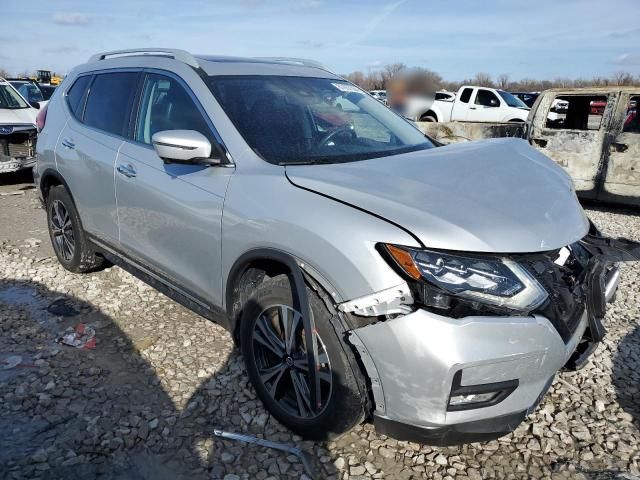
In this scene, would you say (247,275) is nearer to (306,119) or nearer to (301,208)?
(301,208)

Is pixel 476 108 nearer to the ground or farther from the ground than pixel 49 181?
nearer to the ground

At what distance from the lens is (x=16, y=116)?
8938 mm

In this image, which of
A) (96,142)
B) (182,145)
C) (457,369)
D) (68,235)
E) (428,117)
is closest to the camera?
(457,369)

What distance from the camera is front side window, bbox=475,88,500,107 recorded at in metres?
18.3

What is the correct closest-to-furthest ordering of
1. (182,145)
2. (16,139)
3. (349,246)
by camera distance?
1. (349,246)
2. (182,145)
3. (16,139)

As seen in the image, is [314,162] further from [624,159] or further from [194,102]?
[624,159]

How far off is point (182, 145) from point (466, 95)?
59.3ft

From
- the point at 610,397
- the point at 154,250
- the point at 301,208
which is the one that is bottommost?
the point at 610,397

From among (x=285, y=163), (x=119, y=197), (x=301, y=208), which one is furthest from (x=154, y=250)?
(x=301, y=208)

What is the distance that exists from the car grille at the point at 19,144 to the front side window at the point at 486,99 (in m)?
14.8

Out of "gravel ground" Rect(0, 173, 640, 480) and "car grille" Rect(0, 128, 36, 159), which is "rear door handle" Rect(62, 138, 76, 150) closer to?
"gravel ground" Rect(0, 173, 640, 480)

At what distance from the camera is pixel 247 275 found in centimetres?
272

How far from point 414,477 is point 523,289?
1.04m

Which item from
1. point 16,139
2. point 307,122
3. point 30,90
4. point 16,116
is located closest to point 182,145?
point 307,122
